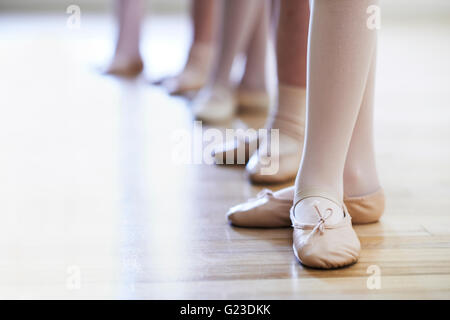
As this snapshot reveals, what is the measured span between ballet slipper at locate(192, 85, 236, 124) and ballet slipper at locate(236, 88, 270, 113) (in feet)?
0.17

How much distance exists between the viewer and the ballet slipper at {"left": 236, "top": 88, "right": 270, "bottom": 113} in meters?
1.70

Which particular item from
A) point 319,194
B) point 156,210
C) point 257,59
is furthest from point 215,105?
point 319,194

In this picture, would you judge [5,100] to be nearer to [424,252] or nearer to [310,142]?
[310,142]

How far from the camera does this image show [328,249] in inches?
30.4

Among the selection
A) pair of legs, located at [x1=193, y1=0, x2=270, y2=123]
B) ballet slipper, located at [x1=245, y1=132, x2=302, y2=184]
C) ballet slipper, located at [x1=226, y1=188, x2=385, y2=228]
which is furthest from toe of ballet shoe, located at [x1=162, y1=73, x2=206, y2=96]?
ballet slipper, located at [x1=226, y1=188, x2=385, y2=228]

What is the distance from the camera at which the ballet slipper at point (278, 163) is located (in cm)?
110

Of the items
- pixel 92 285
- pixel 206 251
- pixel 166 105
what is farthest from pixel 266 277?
pixel 166 105

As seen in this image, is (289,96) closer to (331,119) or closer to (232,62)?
(331,119)

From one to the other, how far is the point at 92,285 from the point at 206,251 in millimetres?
170

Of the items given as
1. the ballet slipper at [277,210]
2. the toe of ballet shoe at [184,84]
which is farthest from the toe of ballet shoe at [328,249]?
the toe of ballet shoe at [184,84]

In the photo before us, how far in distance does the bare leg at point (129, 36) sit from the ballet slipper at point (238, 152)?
1.09 m

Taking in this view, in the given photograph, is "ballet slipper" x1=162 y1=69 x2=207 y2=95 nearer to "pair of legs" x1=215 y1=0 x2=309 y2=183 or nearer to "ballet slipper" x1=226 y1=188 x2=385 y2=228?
"pair of legs" x1=215 y1=0 x2=309 y2=183

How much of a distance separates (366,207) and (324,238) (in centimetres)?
15

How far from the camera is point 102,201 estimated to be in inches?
39.6
